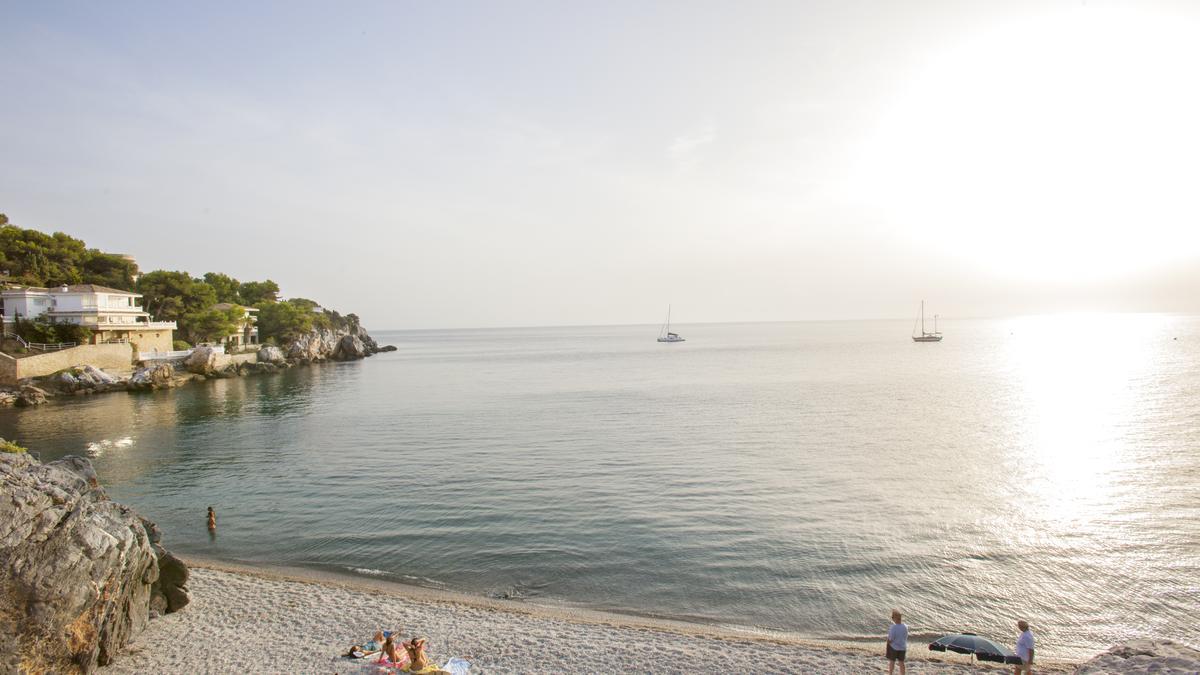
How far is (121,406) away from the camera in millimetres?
60219

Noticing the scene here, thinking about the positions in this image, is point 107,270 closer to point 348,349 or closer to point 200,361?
point 200,361

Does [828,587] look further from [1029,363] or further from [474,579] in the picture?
[1029,363]

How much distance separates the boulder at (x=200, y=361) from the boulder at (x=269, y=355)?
14.9 m

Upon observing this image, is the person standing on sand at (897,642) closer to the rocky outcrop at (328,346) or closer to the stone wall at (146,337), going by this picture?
the stone wall at (146,337)

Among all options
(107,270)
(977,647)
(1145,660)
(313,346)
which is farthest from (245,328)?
(1145,660)

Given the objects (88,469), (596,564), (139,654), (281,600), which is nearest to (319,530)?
(281,600)

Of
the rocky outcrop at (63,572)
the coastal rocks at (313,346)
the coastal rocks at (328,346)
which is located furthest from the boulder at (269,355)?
the rocky outcrop at (63,572)

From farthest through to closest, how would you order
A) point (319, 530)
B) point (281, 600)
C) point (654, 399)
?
1. point (654, 399)
2. point (319, 530)
3. point (281, 600)

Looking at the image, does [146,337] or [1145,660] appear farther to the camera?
[146,337]

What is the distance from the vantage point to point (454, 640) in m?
16.7

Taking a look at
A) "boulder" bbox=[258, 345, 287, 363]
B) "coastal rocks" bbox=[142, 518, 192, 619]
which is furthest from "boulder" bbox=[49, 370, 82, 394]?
"coastal rocks" bbox=[142, 518, 192, 619]

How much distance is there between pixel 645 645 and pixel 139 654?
13055 mm

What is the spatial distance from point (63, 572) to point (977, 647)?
21.0m

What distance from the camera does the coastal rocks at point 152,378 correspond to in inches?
2879
